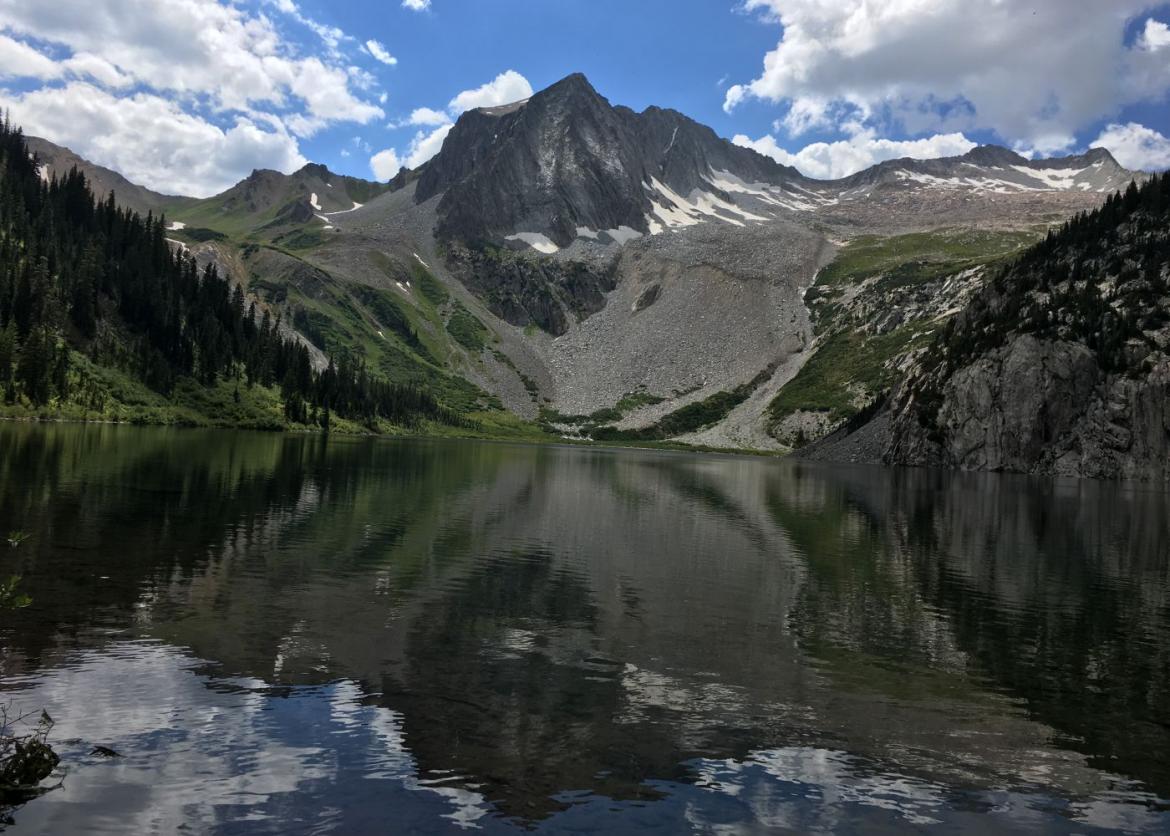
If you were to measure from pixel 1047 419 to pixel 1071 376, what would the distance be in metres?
10.2

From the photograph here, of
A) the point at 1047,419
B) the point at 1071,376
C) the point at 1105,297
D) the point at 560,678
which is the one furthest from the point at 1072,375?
the point at 560,678

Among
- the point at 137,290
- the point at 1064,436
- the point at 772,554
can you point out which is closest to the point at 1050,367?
the point at 1064,436

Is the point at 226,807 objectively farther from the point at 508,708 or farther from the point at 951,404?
the point at 951,404

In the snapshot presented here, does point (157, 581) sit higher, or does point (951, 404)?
point (951, 404)

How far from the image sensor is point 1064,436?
165m

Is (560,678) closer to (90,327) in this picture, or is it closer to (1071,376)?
Answer: (90,327)

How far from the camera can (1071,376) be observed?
165 metres

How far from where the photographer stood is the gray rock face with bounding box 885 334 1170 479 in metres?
152

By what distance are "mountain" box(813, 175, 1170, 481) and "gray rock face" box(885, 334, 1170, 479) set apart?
21cm

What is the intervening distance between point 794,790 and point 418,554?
2567 cm

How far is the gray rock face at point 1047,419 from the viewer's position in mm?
152125

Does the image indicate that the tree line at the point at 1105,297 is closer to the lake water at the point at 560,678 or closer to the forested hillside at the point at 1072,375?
the forested hillside at the point at 1072,375

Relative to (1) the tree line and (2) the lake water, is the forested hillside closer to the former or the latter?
(1) the tree line

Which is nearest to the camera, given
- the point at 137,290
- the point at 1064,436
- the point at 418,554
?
the point at 418,554
